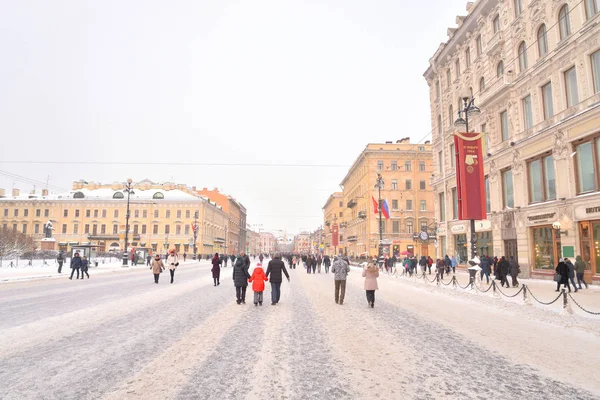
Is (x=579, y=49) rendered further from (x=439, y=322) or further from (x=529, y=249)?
(x=439, y=322)

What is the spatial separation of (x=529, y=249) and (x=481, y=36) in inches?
643

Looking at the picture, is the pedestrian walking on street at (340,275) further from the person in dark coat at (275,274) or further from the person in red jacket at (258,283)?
the person in red jacket at (258,283)

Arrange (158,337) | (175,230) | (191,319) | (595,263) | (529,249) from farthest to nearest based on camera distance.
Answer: (175,230) < (529,249) < (595,263) < (191,319) < (158,337)

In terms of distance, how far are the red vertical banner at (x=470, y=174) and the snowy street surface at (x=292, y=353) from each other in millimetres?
8723

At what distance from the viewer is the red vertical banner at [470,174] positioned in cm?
1873

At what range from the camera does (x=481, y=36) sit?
28.3 m

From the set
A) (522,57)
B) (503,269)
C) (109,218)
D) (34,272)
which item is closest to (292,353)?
(503,269)

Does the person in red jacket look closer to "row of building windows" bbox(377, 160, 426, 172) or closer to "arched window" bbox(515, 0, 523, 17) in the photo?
"arched window" bbox(515, 0, 523, 17)

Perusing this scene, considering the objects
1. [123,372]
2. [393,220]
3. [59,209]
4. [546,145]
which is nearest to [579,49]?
[546,145]

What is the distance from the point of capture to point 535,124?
21891 mm

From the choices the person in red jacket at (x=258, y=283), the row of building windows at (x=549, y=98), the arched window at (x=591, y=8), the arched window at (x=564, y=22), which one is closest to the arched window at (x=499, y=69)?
the row of building windows at (x=549, y=98)

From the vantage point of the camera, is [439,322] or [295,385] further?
[439,322]

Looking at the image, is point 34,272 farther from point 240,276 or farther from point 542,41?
point 542,41

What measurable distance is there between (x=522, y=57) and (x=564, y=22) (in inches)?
143
